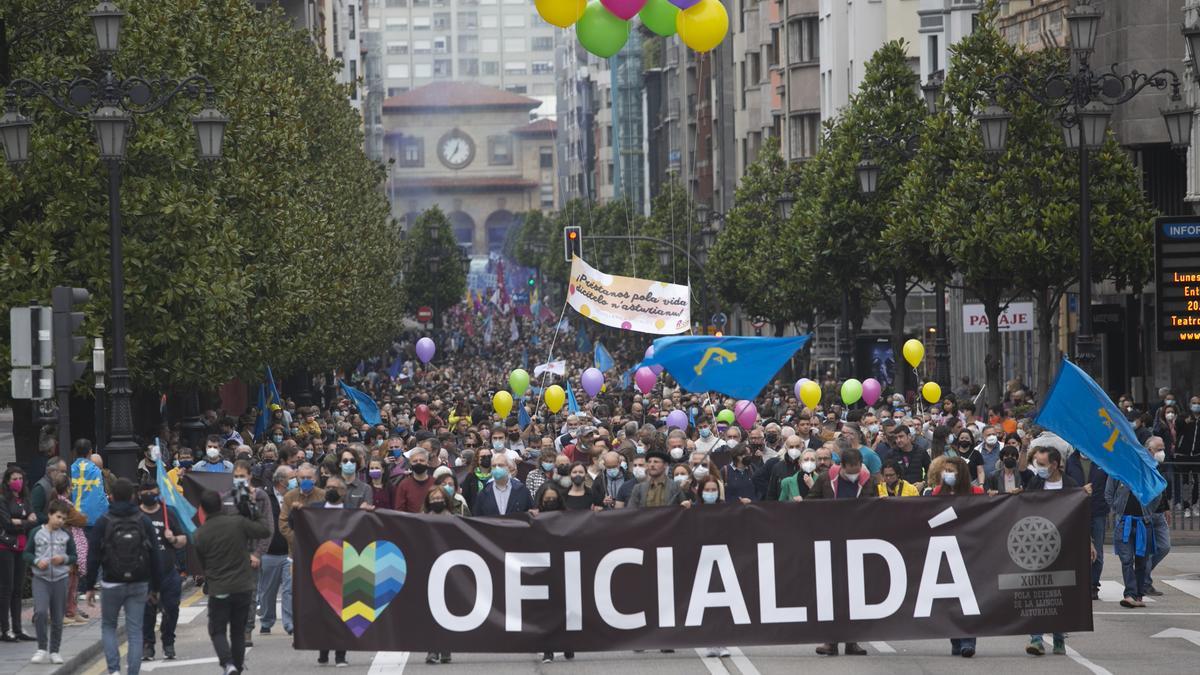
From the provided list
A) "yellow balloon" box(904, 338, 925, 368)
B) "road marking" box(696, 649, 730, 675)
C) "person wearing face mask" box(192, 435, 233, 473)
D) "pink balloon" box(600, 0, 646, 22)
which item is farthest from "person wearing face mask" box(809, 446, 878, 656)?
"yellow balloon" box(904, 338, 925, 368)

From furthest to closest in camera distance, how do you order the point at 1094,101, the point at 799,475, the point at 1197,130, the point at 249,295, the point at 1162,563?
1. the point at 1197,130
2. the point at 249,295
3. the point at 1094,101
4. the point at 1162,563
5. the point at 799,475

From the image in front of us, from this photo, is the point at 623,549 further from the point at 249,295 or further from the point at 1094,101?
the point at 249,295

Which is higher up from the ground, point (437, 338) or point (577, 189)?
point (577, 189)

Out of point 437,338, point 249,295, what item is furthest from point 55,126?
point 437,338

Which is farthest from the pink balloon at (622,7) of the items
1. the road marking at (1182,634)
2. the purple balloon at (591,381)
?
the purple balloon at (591,381)

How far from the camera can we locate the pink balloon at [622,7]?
2630cm

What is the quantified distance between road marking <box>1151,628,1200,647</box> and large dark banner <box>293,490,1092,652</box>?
1.95m

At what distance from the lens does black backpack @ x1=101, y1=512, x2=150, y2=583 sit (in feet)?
51.9

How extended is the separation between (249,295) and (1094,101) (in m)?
12.4

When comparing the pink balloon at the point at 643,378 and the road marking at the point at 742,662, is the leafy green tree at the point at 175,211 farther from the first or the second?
the road marking at the point at 742,662

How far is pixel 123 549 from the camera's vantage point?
1582 centimetres

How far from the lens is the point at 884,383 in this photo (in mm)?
54812

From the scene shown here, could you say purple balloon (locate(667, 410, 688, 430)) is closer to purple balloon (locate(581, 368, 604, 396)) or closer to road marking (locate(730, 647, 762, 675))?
purple balloon (locate(581, 368, 604, 396))

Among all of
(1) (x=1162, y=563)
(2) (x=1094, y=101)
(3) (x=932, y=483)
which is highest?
(2) (x=1094, y=101)
